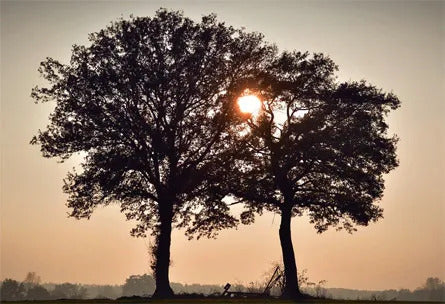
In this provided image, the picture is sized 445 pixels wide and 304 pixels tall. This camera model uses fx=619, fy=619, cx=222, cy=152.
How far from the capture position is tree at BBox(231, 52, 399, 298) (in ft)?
172

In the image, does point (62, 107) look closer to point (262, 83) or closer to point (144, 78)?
point (144, 78)

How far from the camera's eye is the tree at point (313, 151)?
52438 mm

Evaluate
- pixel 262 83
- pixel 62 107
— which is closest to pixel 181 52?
pixel 262 83

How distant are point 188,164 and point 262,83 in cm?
982

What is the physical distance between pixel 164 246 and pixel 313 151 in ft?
48.9

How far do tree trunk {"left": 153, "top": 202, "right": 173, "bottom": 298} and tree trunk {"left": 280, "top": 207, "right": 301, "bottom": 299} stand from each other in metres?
9.95

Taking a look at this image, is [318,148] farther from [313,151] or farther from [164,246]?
[164,246]

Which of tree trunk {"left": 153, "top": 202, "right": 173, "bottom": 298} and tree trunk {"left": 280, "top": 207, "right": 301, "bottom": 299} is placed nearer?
tree trunk {"left": 153, "top": 202, "right": 173, "bottom": 298}

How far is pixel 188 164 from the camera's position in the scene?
52.6m

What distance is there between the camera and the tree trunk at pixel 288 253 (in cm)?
5309

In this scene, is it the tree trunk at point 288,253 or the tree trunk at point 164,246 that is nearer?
the tree trunk at point 164,246

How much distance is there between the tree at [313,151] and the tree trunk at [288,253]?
9 centimetres

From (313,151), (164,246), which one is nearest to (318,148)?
(313,151)

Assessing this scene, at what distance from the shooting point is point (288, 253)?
54.3 m
